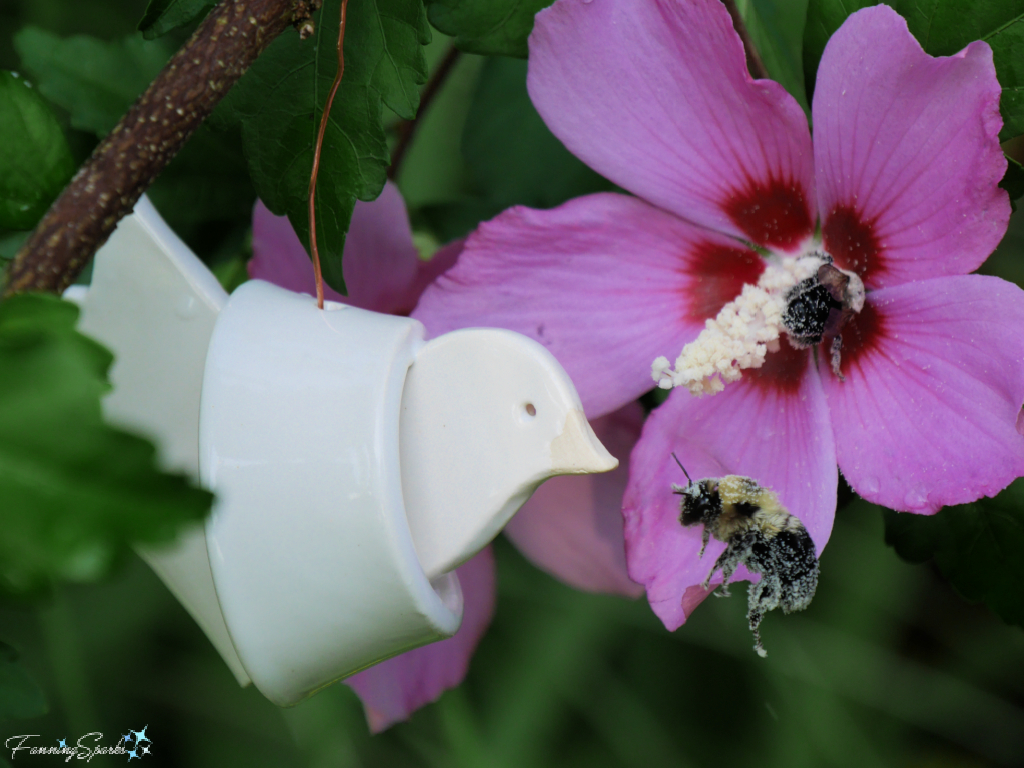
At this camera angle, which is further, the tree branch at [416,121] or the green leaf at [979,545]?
the tree branch at [416,121]

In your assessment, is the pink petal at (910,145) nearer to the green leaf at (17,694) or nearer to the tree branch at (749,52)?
the tree branch at (749,52)

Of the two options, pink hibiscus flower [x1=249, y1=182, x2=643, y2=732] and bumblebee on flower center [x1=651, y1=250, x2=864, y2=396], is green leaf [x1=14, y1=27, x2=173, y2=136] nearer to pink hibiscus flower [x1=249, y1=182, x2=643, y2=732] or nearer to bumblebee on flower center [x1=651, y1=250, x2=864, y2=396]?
pink hibiscus flower [x1=249, y1=182, x2=643, y2=732]

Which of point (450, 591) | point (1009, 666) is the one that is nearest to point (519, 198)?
point (450, 591)

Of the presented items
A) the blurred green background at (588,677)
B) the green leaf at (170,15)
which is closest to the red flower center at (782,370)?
the green leaf at (170,15)

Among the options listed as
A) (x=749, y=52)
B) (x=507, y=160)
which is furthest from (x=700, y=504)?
(x=507, y=160)

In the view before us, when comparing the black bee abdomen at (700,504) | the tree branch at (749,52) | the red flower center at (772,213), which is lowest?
the black bee abdomen at (700,504)

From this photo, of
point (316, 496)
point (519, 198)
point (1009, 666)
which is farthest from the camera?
point (1009, 666)

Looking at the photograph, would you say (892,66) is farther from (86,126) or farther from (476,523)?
(86,126)
